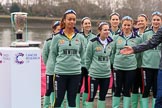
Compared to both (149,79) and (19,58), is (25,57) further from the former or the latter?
(149,79)

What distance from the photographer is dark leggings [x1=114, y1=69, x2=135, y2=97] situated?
6.26 m

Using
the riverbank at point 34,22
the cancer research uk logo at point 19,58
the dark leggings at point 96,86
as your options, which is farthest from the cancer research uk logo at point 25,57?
the riverbank at point 34,22

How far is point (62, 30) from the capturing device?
5.58m

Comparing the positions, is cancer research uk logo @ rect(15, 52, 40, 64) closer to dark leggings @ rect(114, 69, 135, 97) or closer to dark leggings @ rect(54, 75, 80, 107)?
dark leggings @ rect(54, 75, 80, 107)

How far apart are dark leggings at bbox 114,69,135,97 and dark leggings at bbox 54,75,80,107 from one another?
101 cm

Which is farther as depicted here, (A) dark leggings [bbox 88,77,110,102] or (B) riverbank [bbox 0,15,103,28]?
(B) riverbank [bbox 0,15,103,28]

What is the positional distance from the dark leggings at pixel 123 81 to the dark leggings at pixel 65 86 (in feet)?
3.30

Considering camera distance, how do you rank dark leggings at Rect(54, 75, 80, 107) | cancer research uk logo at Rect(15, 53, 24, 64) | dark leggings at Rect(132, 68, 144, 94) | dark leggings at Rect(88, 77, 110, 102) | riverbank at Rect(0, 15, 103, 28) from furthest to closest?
riverbank at Rect(0, 15, 103, 28)
dark leggings at Rect(132, 68, 144, 94)
dark leggings at Rect(88, 77, 110, 102)
dark leggings at Rect(54, 75, 80, 107)
cancer research uk logo at Rect(15, 53, 24, 64)

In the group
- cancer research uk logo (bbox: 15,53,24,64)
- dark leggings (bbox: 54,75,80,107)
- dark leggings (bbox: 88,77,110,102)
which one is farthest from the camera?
dark leggings (bbox: 88,77,110,102)

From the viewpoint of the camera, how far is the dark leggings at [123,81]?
626 cm

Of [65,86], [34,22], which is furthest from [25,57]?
[34,22]

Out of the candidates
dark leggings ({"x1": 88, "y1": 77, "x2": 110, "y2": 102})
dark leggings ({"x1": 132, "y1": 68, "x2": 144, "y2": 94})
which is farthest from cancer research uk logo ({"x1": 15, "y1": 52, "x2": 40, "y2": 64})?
dark leggings ({"x1": 132, "y1": 68, "x2": 144, "y2": 94})

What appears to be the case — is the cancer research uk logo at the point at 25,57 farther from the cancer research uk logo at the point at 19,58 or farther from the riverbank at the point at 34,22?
the riverbank at the point at 34,22

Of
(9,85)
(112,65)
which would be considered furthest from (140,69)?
(9,85)
